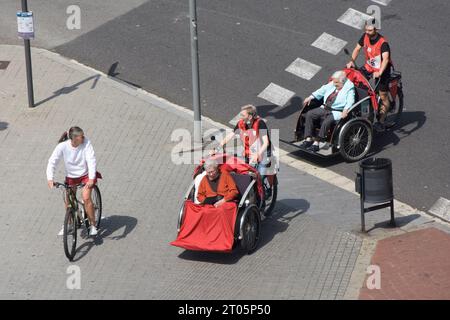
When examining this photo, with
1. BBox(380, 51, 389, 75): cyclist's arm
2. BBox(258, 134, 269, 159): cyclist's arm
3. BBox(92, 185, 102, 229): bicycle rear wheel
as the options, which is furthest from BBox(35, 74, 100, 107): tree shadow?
BBox(258, 134, 269, 159): cyclist's arm

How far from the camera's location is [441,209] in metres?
14.4

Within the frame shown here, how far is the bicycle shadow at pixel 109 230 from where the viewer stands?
42.3ft

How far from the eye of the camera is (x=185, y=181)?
14.9 m

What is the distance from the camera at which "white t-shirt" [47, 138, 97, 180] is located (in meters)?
12.5

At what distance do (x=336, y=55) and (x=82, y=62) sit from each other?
4893mm

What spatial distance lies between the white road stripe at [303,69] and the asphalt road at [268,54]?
112 millimetres

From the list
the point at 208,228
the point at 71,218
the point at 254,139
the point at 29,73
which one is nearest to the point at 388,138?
the point at 254,139

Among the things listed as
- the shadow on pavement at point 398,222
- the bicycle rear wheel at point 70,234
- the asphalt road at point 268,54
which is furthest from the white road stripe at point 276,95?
the bicycle rear wheel at point 70,234

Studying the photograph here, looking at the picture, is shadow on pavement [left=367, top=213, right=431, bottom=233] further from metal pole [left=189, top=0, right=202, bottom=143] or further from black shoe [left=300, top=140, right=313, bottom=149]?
metal pole [left=189, top=0, right=202, bottom=143]

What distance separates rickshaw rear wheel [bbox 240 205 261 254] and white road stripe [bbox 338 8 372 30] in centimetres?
894

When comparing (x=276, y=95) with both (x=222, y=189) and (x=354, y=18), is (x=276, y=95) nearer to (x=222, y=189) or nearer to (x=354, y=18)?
(x=354, y=18)

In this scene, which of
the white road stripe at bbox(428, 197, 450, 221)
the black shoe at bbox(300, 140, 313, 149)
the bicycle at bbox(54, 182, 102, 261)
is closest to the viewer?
the bicycle at bbox(54, 182, 102, 261)
